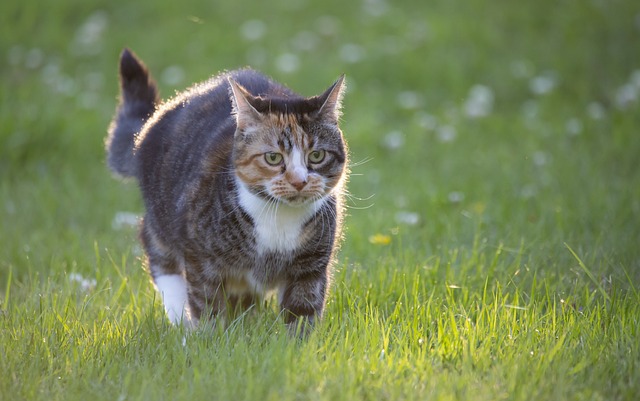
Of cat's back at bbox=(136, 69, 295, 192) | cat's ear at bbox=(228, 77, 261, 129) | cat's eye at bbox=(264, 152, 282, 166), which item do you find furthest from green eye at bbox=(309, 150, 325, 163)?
cat's back at bbox=(136, 69, 295, 192)

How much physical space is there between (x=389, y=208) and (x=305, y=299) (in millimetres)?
2060

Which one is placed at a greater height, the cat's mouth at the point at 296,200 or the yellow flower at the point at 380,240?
the cat's mouth at the point at 296,200

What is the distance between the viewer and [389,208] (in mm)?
5340

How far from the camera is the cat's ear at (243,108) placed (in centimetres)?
328

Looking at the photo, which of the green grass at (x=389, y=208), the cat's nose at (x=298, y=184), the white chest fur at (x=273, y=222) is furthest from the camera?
the white chest fur at (x=273, y=222)

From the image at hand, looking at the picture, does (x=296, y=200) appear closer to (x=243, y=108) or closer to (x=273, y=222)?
(x=273, y=222)

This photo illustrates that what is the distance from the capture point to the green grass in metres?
2.87

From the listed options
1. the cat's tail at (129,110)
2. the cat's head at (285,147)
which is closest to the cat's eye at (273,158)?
the cat's head at (285,147)

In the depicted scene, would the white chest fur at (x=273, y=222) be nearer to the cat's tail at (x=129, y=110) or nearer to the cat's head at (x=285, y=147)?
the cat's head at (x=285, y=147)

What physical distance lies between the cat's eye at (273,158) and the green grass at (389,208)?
2.08 feet

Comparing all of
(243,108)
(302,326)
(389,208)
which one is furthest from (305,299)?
(389,208)

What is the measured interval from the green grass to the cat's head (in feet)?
1.76

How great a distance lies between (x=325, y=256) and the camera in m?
3.42

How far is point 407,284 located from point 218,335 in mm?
968
